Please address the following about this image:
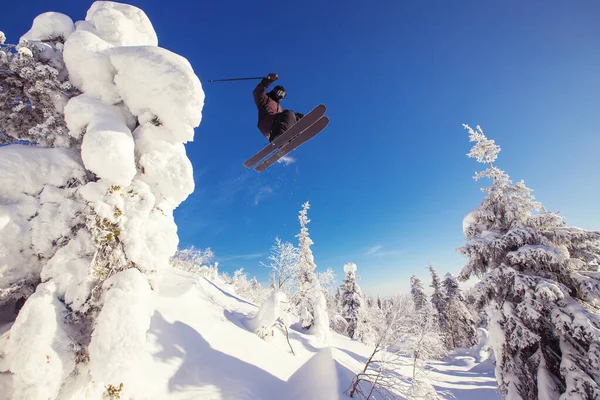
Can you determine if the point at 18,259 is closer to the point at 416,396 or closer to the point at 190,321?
the point at 190,321

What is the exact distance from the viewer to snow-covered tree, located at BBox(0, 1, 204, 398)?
4.54m

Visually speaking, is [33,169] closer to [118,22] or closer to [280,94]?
[118,22]

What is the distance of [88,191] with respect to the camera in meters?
5.25

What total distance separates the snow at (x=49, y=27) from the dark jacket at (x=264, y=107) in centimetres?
494

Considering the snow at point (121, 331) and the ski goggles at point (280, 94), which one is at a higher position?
the ski goggles at point (280, 94)

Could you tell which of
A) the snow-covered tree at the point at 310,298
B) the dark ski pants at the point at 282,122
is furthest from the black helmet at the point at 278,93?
the snow-covered tree at the point at 310,298

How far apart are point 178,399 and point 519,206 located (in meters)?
12.6

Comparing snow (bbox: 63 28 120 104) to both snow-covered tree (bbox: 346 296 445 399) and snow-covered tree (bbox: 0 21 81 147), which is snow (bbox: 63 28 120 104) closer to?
snow-covered tree (bbox: 0 21 81 147)

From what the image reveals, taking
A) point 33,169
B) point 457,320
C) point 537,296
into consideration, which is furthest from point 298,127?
point 457,320

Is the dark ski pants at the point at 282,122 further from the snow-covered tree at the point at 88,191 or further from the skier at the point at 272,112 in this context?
the snow-covered tree at the point at 88,191

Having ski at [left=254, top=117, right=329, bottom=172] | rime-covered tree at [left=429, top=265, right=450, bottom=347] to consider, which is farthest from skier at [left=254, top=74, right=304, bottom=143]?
rime-covered tree at [left=429, top=265, right=450, bottom=347]

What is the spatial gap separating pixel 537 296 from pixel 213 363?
36.2ft

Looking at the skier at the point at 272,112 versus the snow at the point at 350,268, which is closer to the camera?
the skier at the point at 272,112

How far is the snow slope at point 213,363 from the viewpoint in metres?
8.23
